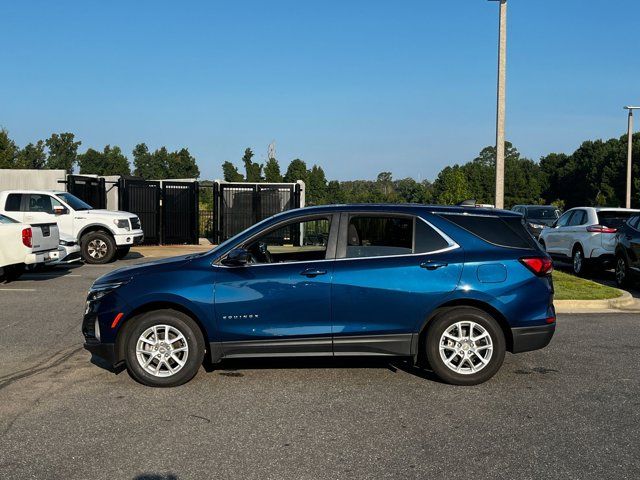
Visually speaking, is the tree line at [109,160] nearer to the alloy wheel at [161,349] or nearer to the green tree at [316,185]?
the green tree at [316,185]

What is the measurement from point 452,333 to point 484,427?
4.09 feet

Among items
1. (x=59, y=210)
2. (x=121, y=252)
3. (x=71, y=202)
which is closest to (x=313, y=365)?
(x=59, y=210)

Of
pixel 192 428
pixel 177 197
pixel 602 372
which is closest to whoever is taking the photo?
pixel 192 428

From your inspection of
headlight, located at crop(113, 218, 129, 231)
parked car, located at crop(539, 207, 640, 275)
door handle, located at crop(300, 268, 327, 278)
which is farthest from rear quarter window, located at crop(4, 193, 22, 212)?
parked car, located at crop(539, 207, 640, 275)

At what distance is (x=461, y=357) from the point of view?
6246 millimetres

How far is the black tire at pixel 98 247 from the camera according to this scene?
18.4 m

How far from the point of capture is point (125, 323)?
6223 mm

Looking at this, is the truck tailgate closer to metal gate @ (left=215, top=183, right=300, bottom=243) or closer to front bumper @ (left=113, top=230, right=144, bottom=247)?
front bumper @ (left=113, top=230, right=144, bottom=247)

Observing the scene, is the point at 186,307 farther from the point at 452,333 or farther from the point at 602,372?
the point at 602,372

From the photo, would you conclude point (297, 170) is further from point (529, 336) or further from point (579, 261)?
point (529, 336)

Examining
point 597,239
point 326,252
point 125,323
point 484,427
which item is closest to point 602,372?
point 484,427

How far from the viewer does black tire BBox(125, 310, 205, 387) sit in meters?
6.15

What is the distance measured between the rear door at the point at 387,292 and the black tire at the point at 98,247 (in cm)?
1357

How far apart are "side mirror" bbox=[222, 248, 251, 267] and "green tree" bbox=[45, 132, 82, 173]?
274ft
